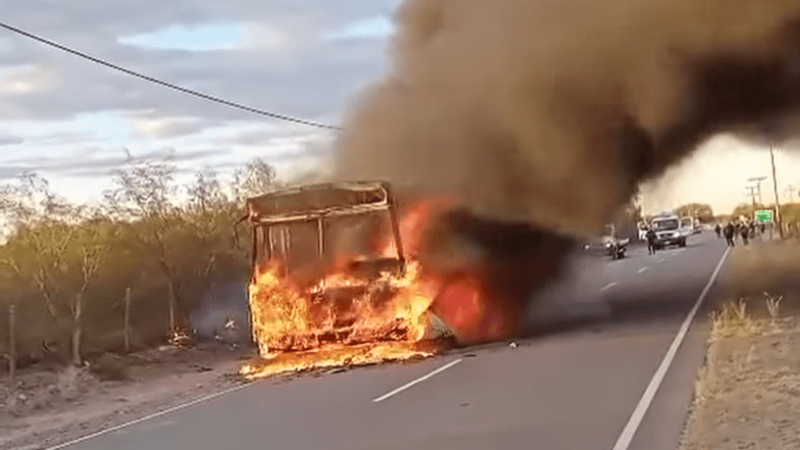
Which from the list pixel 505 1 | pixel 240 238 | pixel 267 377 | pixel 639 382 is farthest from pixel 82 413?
pixel 240 238

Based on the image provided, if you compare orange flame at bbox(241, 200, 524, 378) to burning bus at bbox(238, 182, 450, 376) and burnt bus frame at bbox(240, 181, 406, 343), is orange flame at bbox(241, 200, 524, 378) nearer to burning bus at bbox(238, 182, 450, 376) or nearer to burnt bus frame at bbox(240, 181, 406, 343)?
burning bus at bbox(238, 182, 450, 376)

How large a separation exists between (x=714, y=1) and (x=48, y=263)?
13.3 metres

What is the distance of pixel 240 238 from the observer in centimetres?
2884

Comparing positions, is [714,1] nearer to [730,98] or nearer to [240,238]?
[730,98]

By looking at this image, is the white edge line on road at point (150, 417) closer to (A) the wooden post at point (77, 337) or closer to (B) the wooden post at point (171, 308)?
(A) the wooden post at point (77, 337)

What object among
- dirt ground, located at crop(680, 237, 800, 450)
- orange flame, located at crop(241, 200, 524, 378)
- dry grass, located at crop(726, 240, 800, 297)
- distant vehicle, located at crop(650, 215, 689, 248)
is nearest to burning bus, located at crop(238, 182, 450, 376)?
orange flame, located at crop(241, 200, 524, 378)

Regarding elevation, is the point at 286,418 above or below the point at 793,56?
below

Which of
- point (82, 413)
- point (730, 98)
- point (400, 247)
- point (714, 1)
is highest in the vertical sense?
point (714, 1)

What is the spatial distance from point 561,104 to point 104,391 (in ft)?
27.3

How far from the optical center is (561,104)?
17172mm

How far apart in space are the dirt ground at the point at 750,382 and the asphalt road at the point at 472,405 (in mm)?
227

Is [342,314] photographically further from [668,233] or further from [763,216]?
[763,216]

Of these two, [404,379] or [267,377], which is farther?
[267,377]

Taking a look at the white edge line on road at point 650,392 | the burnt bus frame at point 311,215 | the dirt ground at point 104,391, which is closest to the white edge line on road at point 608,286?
the white edge line on road at point 650,392
